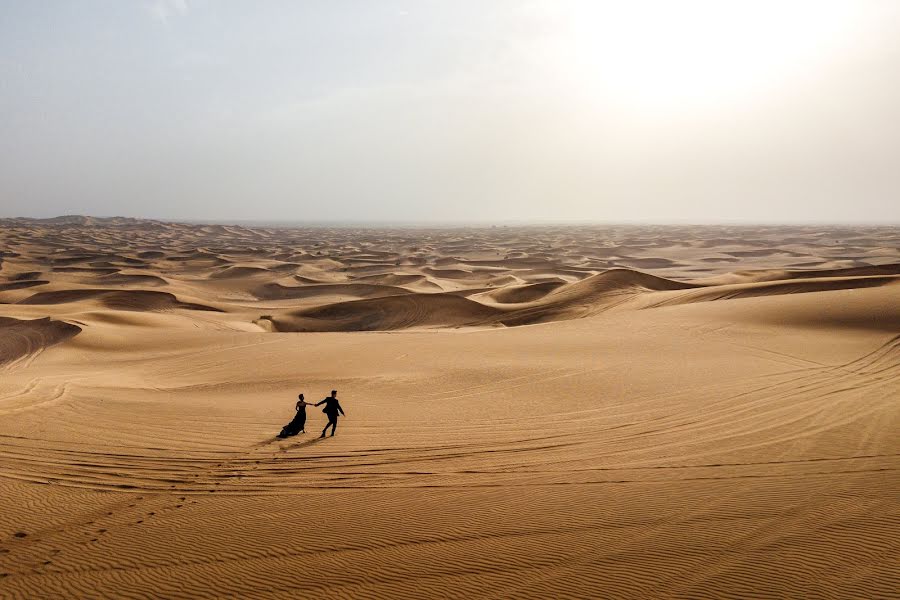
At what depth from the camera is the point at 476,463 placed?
796cm

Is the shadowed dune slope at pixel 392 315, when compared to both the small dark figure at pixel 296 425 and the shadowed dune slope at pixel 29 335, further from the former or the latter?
the small dark figure at pixel 296 425

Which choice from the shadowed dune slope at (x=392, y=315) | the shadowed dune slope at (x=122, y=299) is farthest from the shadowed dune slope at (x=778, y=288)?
the shadowed dune slope at (x=122, y=299)

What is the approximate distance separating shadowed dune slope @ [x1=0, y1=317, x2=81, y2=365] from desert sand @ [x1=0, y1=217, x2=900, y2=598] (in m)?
0.19

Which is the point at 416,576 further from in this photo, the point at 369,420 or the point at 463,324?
the point at 463,324

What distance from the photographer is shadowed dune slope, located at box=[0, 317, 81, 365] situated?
19306 mm

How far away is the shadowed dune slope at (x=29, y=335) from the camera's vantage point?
63.3 feet

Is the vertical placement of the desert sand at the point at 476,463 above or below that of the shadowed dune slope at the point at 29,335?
above

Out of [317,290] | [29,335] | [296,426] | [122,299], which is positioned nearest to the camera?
[296,426]

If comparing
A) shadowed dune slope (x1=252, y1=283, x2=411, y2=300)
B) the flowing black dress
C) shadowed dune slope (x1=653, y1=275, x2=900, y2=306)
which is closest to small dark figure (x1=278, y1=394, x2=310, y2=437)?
the flowing black dress

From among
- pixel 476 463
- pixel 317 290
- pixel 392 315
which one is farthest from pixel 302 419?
pixel 317 290

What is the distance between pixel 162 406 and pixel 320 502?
6.23 meters

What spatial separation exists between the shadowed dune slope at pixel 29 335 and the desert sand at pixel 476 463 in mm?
191

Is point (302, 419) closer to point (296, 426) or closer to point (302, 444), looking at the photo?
point (296, 426)

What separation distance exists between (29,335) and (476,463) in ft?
66.5
